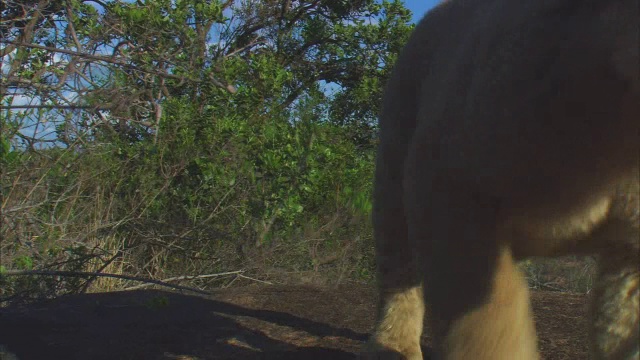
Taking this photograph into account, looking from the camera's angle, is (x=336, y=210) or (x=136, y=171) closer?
(x=136, y=171)

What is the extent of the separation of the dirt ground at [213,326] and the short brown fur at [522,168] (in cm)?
163

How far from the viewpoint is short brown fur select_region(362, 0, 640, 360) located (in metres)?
2.08

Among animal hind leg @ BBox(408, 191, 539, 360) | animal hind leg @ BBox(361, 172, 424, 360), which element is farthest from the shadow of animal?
animal hind leg @ BBox(408, 191, 539, 360)

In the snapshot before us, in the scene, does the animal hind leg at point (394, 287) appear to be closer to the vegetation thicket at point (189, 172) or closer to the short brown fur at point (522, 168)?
the short brown fur at point (522, 168)

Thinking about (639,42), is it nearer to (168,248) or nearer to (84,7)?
(168,248)

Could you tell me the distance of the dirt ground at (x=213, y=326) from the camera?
4184 millimetres

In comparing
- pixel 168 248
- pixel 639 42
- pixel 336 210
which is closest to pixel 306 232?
pixel 336 210

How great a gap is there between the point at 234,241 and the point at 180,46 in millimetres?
2014

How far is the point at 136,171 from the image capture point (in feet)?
22.9

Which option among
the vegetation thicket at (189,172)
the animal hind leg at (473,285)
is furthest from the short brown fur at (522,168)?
the vegetation thicket at (189,172)

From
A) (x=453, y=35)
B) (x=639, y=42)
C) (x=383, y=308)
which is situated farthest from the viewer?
(x=383, y=308)

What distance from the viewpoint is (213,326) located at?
4.77 m

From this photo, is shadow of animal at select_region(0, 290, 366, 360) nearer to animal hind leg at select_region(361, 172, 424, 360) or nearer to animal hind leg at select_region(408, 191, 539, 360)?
animal hind leg at select_region(361, 172, 424, 360)

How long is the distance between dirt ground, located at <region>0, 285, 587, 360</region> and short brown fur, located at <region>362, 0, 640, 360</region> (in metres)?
1.63
